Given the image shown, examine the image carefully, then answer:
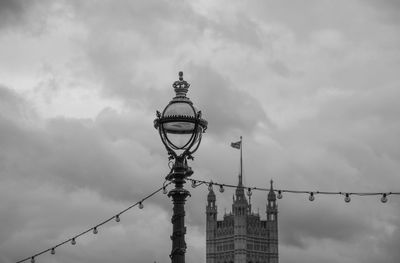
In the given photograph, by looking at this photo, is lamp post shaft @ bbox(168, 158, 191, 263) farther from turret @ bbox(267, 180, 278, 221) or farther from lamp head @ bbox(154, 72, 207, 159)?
turret @ bbox(267, 180, 278, 221)

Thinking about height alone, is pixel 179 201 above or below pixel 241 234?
below

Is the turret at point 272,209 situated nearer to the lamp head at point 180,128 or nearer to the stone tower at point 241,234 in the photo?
the stone tower at point 241,234

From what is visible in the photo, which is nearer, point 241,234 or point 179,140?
point 179,140

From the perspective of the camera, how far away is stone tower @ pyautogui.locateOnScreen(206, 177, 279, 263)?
609ft

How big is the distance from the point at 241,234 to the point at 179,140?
174m

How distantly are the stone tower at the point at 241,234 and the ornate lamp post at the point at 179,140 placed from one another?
171 m

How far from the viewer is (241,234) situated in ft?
610

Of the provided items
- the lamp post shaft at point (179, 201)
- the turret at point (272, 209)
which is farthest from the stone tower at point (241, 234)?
the lamp post shaft at point (179, 201)

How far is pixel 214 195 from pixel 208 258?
12679 millimetres

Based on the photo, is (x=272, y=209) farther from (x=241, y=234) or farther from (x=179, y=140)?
(x=179, y=140)

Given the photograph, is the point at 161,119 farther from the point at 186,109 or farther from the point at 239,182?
the point at 239,182

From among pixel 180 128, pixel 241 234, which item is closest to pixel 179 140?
pixel 180 128

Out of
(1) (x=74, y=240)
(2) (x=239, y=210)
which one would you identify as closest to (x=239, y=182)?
(2) (x=239, y=210)

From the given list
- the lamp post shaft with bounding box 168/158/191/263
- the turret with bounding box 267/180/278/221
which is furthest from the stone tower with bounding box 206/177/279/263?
the lamp post shaft with bounding box 168/158/191/263
